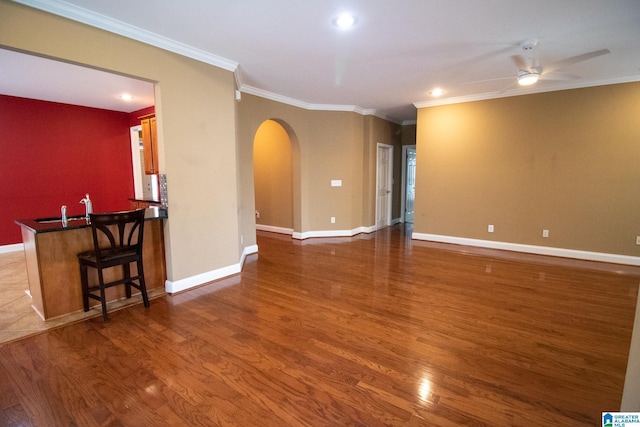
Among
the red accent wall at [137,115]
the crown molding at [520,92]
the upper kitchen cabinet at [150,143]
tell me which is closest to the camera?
the crown molding at [520,92]

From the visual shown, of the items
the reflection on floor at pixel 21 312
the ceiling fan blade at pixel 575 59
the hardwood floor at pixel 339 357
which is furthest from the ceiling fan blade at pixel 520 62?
the reflection on floor at pixel 21 312

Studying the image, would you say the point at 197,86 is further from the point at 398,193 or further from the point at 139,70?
the point at 398,193

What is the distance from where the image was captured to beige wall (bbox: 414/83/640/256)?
4.43 metres

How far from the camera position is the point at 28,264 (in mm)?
2975

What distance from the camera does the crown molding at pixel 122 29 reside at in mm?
2362

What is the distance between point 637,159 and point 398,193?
461cm

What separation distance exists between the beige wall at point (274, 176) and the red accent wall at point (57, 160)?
283cm

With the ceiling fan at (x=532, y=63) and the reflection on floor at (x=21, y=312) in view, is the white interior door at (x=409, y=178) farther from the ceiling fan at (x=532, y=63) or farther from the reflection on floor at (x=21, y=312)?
the reflection on floor at (x=21, y=312)

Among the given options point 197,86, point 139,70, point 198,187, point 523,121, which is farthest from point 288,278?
point 523,121

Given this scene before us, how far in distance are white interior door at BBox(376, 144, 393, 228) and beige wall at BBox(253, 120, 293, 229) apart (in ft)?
7.30

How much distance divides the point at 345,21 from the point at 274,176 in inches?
169

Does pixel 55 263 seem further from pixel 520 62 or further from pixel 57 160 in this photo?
pixel 520 62

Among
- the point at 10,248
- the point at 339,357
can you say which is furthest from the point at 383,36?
the point at 10,248

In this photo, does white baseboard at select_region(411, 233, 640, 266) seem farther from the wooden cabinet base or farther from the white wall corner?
the wooden cabinet base
